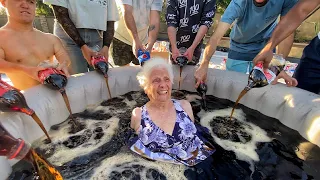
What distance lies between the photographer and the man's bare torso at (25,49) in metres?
2.38

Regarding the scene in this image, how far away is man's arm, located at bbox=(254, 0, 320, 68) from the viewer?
2.10 meters

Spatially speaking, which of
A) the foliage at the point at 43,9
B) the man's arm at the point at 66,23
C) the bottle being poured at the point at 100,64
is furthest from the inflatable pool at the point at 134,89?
the foliage at the point at 43,9

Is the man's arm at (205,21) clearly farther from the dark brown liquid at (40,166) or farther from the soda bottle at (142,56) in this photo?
the dark brown liquid at (40,166)

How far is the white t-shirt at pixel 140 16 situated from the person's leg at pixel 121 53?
0.28ft

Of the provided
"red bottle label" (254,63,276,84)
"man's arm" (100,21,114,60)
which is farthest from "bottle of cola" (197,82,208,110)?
"man's arm" (100,21,114,60)

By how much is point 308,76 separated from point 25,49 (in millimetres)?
2882

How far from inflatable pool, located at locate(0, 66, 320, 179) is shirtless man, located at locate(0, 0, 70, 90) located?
0.84 feet

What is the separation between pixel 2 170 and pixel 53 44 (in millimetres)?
1404

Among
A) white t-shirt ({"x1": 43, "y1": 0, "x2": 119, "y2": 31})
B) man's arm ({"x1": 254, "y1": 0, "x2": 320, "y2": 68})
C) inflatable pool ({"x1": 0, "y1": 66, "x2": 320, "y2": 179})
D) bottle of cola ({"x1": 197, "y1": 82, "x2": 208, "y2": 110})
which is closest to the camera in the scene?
man's arm ({"x1": 254, "y1": 0, "x2": 320, "y2": 68})

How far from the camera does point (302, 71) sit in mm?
2627

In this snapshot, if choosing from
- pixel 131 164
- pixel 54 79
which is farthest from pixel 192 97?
pixel 54 79

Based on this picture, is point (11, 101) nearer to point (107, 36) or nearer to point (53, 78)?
point (53, 78)

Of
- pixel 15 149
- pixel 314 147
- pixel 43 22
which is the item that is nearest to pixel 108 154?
pixel 15 149

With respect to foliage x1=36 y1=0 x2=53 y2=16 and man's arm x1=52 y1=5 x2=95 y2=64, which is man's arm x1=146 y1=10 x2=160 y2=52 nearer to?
man's arm x1=52 y1=5 x2=95 y2=64
